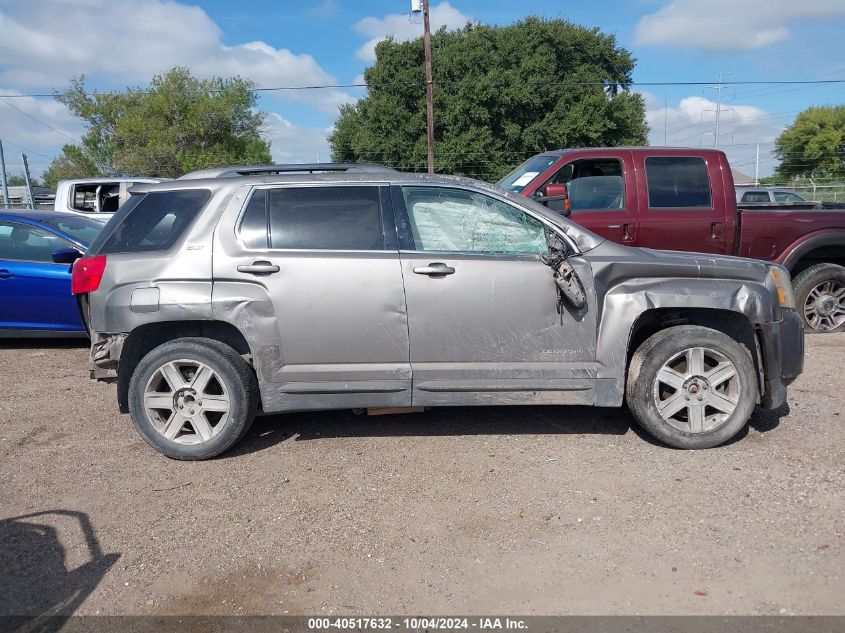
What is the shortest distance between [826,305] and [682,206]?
2356 millimetres

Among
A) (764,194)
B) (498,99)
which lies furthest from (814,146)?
(764,194)

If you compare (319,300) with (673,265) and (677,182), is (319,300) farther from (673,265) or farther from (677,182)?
(677,182)

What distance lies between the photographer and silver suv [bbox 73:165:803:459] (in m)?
4.38

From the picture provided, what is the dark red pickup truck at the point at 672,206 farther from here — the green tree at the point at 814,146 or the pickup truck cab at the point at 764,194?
the green tree at the point at 814,146

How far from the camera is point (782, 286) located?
15.4 feet

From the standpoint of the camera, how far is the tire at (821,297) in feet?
25.2

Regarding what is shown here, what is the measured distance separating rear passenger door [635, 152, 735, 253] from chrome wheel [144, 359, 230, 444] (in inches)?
177

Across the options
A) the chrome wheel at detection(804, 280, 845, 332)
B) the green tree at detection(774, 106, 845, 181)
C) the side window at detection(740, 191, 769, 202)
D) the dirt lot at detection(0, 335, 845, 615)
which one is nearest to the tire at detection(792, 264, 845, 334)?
the chrome wheel at detection(804, 280, 845, 332)

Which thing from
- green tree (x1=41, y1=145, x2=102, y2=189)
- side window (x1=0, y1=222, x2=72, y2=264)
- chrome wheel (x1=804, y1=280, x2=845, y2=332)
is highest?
green tree (x1=41, y1=145, x2=102, y2=189)

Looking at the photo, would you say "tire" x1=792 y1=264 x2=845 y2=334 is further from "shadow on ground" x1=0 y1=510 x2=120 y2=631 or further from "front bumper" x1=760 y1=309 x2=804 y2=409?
"shadow on ground" x1=0 y1=510 x2=120 y2=631

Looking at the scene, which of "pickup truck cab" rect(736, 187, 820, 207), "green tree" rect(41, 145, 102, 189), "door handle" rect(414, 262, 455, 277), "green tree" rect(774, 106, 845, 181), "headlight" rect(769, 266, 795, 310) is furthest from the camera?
"green tree" rect(774, 106, 845, 181)

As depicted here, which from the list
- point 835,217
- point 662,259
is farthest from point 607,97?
point 662,259

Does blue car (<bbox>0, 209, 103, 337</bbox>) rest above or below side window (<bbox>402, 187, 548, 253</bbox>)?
below

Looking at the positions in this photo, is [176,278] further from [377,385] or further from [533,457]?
[533,457]
